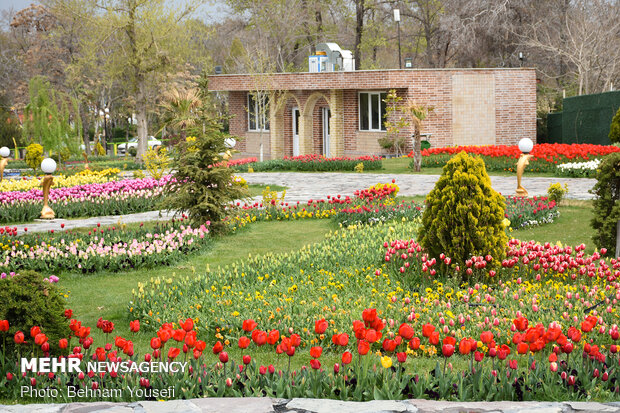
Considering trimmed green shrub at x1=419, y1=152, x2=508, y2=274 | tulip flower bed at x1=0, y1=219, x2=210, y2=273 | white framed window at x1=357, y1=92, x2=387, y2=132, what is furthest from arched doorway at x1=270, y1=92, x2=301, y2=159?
trimmed green shrub at x1=419, y1=152, x2=508, y2=274

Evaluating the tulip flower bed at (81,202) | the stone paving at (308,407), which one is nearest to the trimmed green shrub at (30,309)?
the stone paving at (308,407)

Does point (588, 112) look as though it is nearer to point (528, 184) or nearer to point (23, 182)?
point (528, 184)

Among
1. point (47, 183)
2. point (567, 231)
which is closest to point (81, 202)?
point (47, 183)

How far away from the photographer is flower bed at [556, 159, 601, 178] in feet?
61.1

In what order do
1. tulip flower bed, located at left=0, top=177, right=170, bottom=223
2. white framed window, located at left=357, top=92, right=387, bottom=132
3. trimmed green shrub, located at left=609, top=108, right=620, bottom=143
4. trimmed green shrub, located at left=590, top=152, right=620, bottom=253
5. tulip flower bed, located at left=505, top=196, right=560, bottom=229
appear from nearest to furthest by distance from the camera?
trimmed green shrub, located at left=590, top=152, right=620, bottom=253, tulip flower bed, located at left=505, top=196, right=560, bottom=229, tulip flower bed, located at left=0, top=177, right=170, bottom=223, trimmed green shrub, located at left=609, top=108, right=620, bottom=143, white framed window, located at left=357, top=92, right=387, bottom=132

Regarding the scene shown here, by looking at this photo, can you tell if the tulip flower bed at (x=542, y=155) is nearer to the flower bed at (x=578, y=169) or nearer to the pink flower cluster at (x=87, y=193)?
the flower bed at (x=578, y=169)

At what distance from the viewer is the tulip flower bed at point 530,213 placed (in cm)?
1178

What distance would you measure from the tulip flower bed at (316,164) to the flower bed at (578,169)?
19.3 feet

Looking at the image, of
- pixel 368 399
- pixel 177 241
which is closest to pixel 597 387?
pixel 368 399

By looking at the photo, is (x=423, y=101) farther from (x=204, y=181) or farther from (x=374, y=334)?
(x=374, y=334)

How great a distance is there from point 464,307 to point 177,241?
16.5ft

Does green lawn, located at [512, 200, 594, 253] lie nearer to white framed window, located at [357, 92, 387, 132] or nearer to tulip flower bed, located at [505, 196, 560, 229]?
tulip flower bed, located at [505, 196, 560, 229]

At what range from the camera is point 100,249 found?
9.56 meters

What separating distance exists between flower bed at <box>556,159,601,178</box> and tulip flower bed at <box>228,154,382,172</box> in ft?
19.3
